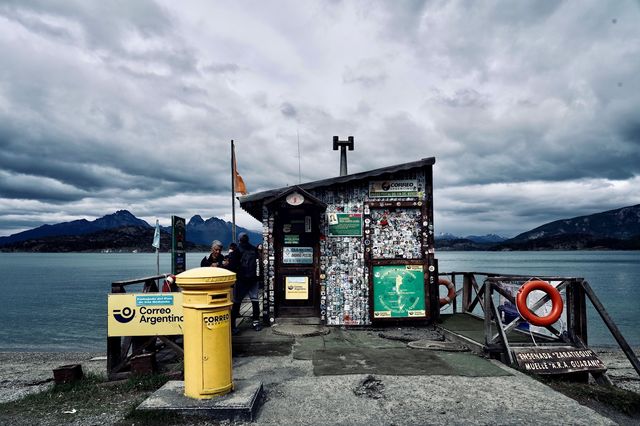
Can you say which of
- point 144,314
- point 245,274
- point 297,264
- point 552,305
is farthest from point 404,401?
point 297,264

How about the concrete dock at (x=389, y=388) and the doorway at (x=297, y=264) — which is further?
the doorway at (x=297, y=264)

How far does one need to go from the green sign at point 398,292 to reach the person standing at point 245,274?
2982 mm

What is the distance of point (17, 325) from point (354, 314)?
24.9 m

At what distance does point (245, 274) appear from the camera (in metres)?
9.70

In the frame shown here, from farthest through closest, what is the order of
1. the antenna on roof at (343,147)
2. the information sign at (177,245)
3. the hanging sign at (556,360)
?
1. the antenna on roof at (343,147)
2. the information sign at (177,245)
3. the hanging sign at (556,360)

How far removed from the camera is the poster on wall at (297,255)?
10.4m

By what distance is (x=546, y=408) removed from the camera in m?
5.06

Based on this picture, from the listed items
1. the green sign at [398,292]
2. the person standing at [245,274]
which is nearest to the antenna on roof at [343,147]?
the green sign at [398,292]

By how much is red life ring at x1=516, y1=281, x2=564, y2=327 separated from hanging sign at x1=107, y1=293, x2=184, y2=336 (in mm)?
6161

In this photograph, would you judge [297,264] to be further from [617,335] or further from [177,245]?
[617,335]

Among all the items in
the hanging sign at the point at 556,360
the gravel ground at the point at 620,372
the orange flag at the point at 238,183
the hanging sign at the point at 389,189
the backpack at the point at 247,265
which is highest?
the orange flag at the point at 238,183

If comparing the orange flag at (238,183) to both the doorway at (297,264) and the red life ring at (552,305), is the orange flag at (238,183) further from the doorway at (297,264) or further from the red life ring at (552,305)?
the red life ring at (552,305)

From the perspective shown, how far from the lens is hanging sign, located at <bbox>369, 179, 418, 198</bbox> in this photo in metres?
10.5

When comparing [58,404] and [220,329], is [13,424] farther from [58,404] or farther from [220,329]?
[220,329]
